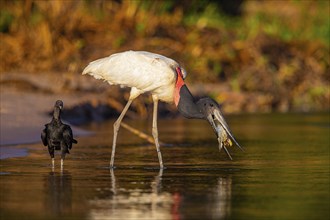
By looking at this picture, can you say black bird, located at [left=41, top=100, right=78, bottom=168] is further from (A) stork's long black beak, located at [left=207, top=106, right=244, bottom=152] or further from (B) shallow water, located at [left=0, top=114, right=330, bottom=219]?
(A) stork's long black beak, located at [left=207, top=106, right=244, bottom=152]

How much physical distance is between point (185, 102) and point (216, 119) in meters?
0.50

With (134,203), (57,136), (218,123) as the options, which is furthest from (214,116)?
(134,203)

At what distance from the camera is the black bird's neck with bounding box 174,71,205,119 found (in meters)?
11.9

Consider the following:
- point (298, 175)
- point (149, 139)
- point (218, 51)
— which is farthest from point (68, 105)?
point (298, 175)

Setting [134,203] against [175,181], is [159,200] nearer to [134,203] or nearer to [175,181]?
[134,203]

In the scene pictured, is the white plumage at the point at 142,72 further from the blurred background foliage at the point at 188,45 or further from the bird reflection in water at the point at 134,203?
the blurred background foliage at the point at 188,45

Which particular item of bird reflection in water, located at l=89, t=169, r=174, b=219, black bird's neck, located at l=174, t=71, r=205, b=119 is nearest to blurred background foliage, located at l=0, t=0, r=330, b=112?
black bird's neck, located at l=174, t=71, r=205, b=119

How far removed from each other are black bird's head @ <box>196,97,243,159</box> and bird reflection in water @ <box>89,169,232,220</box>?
1052mm

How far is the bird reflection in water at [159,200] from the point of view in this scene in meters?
8.14

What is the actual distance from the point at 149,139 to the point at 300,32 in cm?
1514

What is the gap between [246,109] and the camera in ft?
78.4

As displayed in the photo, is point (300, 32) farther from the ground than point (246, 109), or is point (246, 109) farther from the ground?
point (300, 32)

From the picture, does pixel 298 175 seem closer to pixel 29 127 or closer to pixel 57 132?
pixel 57 132

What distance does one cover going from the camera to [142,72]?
1208 cm
